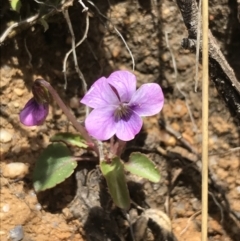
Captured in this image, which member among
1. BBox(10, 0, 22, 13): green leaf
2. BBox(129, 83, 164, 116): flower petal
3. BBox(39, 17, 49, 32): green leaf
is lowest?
BBox(129, 83, 164, 116): flower petal

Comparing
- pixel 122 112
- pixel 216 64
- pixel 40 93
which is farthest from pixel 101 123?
pixel 216 64

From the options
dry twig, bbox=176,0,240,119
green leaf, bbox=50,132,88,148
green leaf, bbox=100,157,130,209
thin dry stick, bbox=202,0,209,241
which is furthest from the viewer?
green leaf, bbox=50,132,88,148

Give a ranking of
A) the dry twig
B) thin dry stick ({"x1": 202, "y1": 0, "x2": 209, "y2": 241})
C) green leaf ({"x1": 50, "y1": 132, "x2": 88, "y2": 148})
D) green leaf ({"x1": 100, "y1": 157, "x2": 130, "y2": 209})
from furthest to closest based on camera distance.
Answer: green leaf ({"x1": 50, "y1": 132, "x2": 88, "y2": 148}) < green leaf ({"x1": 100, "y1": 157, "x2": 130, "y2": 209}) < the dry twig < thin dry stick ({"x1": 202, "y1": 0, "x2": 209, "y2": 241})

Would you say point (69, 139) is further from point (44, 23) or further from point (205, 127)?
point (205, 127)

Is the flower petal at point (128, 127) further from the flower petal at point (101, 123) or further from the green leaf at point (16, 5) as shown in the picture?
the green leaf at point (16, 5)

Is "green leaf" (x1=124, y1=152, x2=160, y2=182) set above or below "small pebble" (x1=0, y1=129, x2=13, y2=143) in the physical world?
below

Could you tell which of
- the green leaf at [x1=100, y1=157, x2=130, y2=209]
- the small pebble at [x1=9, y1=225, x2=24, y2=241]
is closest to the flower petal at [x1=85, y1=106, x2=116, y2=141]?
the green leaf at [x1=100, y1=157, x2=130, y2=209]

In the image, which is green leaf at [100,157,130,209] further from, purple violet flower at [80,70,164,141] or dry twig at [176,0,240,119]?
dry twig at [176,0,240,119]

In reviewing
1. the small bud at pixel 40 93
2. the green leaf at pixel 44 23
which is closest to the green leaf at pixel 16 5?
the green leaf at pixel 44 23
